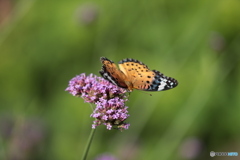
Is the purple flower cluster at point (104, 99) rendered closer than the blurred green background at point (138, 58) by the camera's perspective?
Yes

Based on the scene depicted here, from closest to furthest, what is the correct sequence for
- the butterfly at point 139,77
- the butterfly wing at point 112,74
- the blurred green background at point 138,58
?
1. the butterfly wing at point 112,74
2. the butterfly at point 139,77
3. the blurred green background at point 138,58

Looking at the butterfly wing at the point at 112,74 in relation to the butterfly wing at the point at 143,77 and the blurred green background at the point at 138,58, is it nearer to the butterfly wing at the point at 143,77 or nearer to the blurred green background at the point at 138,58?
the butterfly wing at the point at 143,77

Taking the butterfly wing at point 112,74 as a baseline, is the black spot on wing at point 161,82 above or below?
above

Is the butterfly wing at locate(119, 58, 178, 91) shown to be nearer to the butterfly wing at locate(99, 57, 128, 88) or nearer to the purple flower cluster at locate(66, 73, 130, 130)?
the butterfly wing at locate(99, 57, 128, 88)

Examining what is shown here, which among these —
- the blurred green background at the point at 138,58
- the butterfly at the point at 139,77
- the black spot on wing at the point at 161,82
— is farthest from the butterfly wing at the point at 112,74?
the blurred green background at the point at 138,58

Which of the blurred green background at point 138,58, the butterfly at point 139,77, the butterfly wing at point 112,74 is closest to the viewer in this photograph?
the butterfly wing at point 112,74

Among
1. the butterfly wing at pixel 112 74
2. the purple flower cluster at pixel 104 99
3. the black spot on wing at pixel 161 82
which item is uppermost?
the black spot on wing at pixel 161 82

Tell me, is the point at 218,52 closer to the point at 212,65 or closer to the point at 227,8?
the point at 212,65

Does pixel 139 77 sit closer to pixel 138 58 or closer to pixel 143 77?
pixel 143 77
